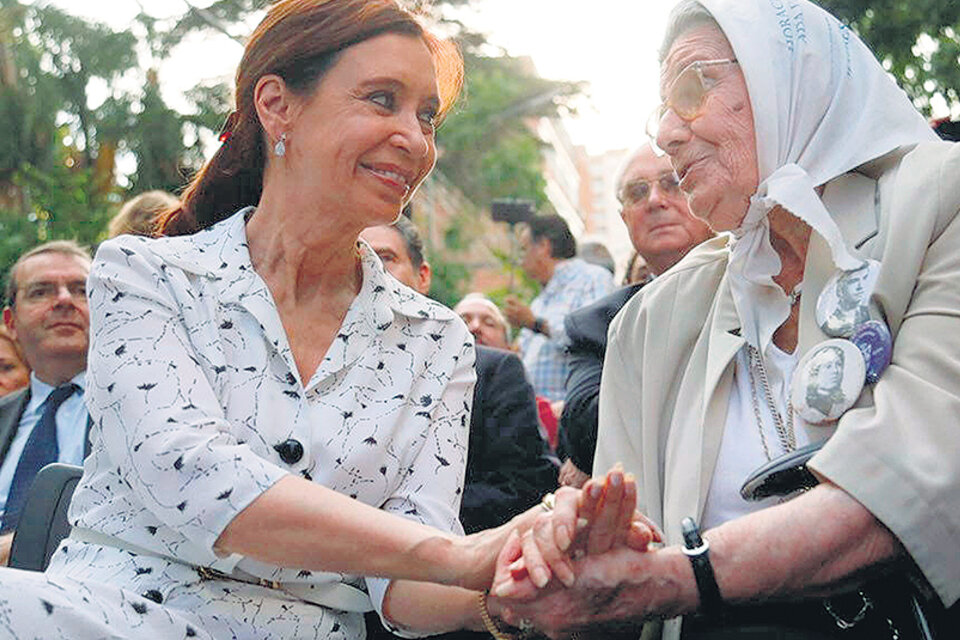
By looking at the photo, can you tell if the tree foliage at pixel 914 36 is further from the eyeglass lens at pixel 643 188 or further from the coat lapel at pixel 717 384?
the coat lapel at pixel 717 384

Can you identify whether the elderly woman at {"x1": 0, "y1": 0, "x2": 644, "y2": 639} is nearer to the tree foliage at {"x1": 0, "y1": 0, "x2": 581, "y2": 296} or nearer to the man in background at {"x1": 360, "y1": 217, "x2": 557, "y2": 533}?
the man in background at {"x1": 360, "y1": 217, "x2": 557, "y2": 533}

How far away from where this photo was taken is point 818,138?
2.79 meters

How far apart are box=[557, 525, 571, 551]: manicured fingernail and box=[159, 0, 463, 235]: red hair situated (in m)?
1.28

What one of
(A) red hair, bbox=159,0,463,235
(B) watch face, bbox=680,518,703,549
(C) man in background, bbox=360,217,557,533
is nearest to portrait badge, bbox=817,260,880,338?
(B) watch face, bbox=680,518,703,549

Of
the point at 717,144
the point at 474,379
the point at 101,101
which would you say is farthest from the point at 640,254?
the point at 101,101

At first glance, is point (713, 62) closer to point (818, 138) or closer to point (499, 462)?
point (818, 138)

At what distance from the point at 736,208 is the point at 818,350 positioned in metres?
0.45

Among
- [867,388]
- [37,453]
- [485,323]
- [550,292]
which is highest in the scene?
[867,388]

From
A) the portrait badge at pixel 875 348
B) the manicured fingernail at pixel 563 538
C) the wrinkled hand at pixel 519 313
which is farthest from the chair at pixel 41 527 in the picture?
the wrinkled hand at pixel 519 313

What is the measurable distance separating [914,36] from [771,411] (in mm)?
3937

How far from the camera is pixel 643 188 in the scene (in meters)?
4.64

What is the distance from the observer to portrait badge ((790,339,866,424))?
8.18 feet

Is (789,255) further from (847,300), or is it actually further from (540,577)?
(540,577)

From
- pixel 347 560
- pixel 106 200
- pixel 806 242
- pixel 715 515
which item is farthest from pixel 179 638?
pixel 106 200
